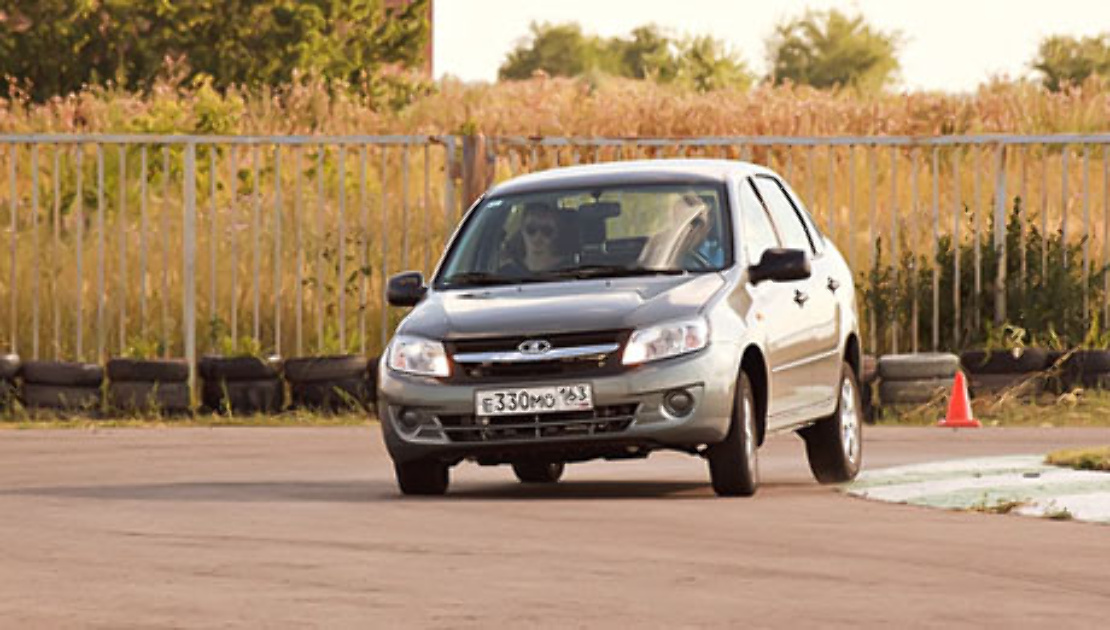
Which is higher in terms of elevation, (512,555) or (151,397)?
(512,555)

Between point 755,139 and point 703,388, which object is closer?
point 703,388

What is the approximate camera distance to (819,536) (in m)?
13.2

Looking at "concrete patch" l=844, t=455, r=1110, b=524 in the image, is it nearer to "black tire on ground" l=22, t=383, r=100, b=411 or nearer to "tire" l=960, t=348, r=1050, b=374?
"tire" l=960, t=348, r=1050, b=374

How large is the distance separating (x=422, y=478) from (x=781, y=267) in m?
2.18

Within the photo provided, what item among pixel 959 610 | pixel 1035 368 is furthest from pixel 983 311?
pixel 959 610

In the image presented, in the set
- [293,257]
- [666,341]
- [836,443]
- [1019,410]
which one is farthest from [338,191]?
[666,341]

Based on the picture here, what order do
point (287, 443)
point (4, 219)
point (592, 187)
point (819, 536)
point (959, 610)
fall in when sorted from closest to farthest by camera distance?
1. point (959, 610)
2. point (819, 536)
3. point (592, 187)
4. point (287, 443)
5. point (4, 219)

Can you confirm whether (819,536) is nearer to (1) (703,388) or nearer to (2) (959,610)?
(1) (703,388)

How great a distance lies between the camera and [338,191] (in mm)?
A: 31203

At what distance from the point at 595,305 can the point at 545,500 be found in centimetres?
120

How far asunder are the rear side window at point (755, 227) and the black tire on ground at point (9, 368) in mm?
9273

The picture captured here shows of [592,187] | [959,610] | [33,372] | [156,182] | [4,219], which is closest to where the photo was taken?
[959,610]

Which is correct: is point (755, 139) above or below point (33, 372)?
above

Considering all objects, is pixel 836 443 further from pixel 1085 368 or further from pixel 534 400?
pixel 1085 368
